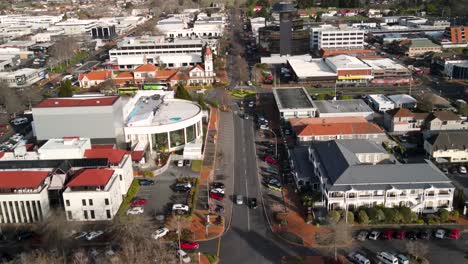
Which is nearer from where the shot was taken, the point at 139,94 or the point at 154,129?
the point at 154,129

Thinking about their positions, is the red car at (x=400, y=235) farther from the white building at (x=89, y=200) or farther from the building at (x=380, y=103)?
the building at (x=380, y=103)

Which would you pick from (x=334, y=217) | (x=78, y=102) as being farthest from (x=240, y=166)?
(x=78, y=102)

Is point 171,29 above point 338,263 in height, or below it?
above

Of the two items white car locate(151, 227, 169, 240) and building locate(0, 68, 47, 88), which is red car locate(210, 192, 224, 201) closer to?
white car locate(151, 227, 169, 240)

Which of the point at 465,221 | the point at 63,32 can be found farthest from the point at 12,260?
the point at 63,32

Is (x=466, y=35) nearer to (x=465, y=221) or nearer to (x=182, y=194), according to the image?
(x=465, y=221)

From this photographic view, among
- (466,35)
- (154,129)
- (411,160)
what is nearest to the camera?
(411,160)

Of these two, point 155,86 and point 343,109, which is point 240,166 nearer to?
point 343,109

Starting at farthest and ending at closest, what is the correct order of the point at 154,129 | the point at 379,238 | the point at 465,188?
the point at 154,129 → the point at 465,188 → the point at 379,238
